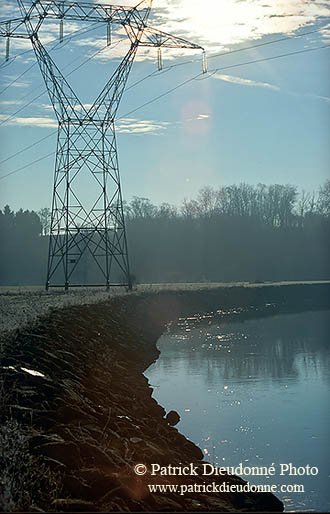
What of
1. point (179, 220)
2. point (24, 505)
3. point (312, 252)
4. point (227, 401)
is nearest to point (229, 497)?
point (24, 505)

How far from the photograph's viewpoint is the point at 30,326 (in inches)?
613

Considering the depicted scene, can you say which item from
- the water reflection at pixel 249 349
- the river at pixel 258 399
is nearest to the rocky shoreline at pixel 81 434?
the river at pixel 258 399

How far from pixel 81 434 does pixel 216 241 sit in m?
95.8

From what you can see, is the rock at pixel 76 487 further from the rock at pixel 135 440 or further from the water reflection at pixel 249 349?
the water reflection at pixel 249 349

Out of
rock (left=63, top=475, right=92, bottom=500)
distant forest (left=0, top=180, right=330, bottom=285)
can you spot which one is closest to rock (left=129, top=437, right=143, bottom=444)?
rock (left=63, top=475, right=92, bottom=500)

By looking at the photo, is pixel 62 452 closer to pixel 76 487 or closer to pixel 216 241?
pixel 76 487

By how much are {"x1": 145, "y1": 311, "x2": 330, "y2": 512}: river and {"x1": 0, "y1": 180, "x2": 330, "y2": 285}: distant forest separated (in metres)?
56.4

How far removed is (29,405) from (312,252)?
88536 millimetres

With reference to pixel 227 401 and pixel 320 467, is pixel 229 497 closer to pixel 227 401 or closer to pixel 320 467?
pixel 320 467

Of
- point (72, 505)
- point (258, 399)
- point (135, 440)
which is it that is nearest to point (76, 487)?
point (72, 505)

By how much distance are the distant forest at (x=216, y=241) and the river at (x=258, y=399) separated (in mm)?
56423

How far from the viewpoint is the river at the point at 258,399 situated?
464 inches

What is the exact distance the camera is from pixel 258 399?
698 inches

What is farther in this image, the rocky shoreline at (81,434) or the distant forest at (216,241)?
the distant forest at (216,241)
